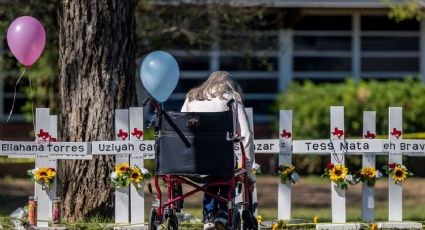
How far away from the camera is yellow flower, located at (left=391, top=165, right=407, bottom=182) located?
9336 millimetres

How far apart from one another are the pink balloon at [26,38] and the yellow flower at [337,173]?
10.5 feet

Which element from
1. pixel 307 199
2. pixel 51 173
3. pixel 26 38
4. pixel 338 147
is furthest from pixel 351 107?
pixel 26 38

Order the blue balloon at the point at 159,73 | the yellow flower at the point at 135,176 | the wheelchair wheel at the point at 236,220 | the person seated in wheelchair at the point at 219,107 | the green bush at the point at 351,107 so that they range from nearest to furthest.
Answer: the wheelchair wheel at the point at 236,220, the person seated in wheelchair at the point at 219,107, the blue balloon at the point at 159,73, the yellow flower at the point at 135,176, the green bush at the point at 351,107

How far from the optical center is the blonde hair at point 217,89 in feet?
26.3

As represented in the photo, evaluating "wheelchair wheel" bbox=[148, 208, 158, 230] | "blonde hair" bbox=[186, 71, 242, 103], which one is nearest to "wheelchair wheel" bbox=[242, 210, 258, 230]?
"wheelchair wheel" bbox=[148, 208, 158, 230]

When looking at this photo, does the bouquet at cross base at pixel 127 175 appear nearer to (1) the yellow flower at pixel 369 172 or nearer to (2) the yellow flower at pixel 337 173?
(2) the yellow flower at pixel 337 173

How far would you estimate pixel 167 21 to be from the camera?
51.1ft

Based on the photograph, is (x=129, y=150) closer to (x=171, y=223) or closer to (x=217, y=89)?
(x=217, y=89)

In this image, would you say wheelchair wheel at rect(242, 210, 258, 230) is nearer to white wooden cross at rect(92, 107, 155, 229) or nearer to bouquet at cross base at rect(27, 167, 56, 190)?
white wooden cross at rect(92, 107, 155, 229)

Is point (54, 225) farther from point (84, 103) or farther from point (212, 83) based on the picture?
point (212, 83)

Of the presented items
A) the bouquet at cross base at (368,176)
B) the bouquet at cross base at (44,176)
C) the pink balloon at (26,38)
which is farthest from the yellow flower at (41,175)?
the bouquet at cross base at (368,176)

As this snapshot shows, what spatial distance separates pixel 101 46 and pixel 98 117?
2.42ft

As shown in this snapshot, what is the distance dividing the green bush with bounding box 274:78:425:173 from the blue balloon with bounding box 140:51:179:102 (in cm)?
945

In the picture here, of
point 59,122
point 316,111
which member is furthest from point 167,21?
point 59,122
